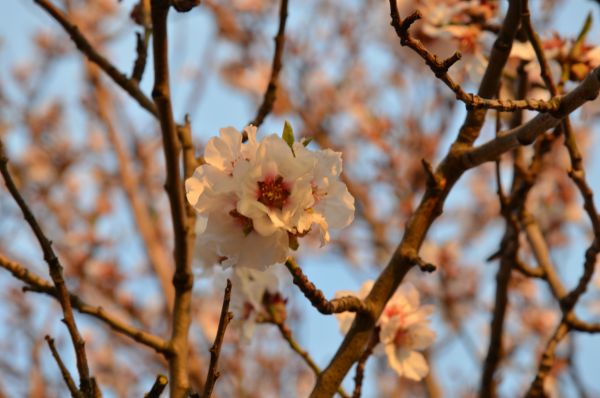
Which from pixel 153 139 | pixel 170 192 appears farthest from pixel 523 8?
pixel 153 139

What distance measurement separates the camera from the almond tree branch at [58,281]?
106cm

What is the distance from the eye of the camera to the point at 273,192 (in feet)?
3.43

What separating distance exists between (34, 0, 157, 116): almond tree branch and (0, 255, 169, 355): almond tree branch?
0.49 metres

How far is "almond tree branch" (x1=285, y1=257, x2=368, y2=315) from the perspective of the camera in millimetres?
1138

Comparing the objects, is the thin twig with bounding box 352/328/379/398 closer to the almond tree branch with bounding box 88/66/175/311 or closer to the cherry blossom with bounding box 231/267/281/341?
the cherry blossom with bounding box 231/267/281/341

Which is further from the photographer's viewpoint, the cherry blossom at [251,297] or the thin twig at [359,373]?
the cherry blossom at [251,297]

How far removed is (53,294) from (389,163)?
3.50m

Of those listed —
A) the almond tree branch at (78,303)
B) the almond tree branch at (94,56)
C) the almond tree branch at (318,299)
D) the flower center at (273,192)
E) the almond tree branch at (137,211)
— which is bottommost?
the almond tree branch at (318,299)

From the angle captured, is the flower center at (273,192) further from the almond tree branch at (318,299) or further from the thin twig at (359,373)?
the thin twig at (359,373)

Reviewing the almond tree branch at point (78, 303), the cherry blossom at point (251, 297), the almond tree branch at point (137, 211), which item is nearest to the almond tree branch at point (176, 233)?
the almond tree branch at point (78, 303)

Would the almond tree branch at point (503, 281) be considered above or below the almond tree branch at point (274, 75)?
below

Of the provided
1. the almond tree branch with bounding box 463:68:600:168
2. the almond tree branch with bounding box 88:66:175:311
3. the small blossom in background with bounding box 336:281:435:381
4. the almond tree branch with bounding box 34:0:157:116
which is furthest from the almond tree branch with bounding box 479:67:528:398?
the almond tree branch with bounding box 88:66:175:311

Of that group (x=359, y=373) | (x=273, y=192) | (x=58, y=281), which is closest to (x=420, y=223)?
(x=359, y=373)

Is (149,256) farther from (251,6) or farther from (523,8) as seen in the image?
(251,6)
